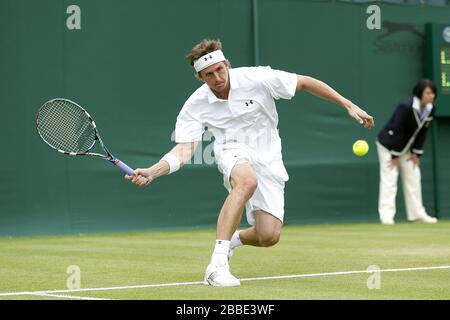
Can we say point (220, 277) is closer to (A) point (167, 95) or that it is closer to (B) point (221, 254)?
(B) point (221, 254)

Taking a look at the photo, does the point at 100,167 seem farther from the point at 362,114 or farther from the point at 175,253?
the point at 362,114

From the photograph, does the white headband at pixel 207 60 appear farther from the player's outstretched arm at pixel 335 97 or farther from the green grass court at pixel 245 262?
the green grass court at pixel 245 262

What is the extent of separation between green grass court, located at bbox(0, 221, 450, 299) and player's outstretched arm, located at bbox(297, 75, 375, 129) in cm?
103

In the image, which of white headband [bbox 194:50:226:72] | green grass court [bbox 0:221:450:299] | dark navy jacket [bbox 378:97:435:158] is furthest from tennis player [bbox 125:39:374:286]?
dark navy jacket [bbox 378:97:435:158]

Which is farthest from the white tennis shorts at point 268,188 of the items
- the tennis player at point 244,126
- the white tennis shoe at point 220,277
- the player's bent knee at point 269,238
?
the white tennis shoe at point 220,277

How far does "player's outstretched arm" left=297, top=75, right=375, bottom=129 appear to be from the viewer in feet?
23.2

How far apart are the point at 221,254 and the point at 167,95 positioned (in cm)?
674

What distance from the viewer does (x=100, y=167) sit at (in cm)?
1309

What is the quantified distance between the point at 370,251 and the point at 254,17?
5023 mm

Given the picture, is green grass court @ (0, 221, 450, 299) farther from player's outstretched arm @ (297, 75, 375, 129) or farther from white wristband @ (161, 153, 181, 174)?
player's outstretched arm @ (297, 75, 375, 129)

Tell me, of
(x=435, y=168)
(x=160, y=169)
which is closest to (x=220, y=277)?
(x=160, y=169)

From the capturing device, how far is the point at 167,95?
13.6m

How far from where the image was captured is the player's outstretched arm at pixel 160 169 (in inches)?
270

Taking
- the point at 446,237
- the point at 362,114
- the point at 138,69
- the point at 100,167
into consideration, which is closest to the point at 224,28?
the point at 138,69
